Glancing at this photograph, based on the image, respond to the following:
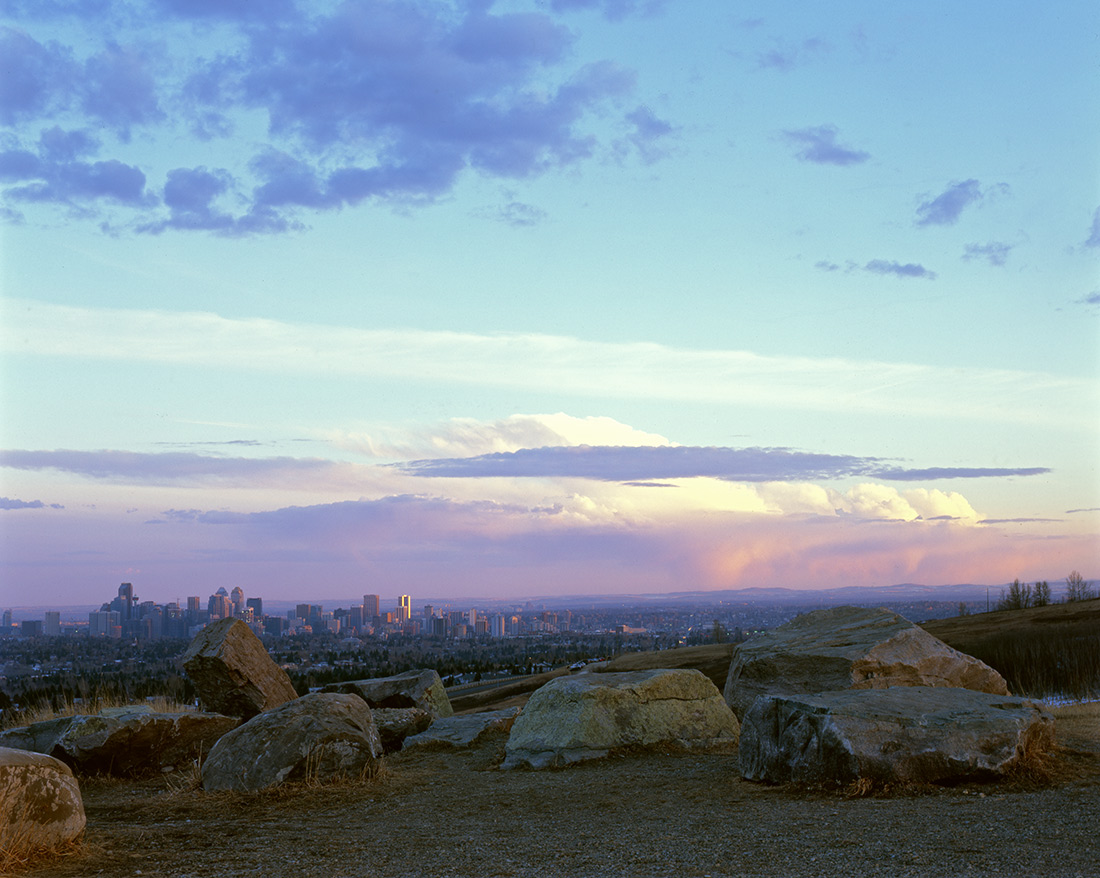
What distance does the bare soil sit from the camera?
8.09m

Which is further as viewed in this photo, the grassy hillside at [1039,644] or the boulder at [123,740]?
the grassy hillside at [1039,644]

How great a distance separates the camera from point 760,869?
7766 millimetres

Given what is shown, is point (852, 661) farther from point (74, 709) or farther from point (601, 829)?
point (74, 709)

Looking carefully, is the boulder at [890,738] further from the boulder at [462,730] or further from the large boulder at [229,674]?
the large boulder at [229,674]

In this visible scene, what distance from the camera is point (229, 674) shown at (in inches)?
722

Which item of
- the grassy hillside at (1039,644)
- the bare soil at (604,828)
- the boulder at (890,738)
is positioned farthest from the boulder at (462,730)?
the grassy hillside at (1039,644)

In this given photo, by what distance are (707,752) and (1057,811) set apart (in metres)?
5.92

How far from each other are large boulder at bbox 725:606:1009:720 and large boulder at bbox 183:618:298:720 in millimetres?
8423

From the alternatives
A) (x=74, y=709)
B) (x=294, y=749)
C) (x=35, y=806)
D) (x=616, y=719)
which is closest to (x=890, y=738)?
(x=616, y=719)

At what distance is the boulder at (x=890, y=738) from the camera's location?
10.8 m

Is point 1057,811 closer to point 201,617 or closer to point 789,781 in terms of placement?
point 789,781

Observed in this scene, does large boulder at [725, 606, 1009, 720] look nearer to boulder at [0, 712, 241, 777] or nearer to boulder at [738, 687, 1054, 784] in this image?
boulder at [738, 687, 1054, 784]

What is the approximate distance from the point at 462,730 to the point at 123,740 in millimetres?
5360

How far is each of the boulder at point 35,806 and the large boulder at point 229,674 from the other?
899cm
